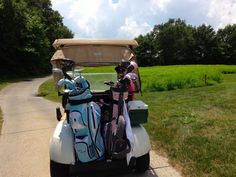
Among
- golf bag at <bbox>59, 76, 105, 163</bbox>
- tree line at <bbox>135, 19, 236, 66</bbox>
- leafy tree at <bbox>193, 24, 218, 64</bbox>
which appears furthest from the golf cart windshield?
leafy tree at <bbox>193, 24, 218, 64</bbox>

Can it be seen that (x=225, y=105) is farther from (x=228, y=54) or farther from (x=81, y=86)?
(x=228, y=54)

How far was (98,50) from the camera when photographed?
5.97 m

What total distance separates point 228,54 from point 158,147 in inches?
2650

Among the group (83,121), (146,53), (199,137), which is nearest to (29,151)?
(83,121)

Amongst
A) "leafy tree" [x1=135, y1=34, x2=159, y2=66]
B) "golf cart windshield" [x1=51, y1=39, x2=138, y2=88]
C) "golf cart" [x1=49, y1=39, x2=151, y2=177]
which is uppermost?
"golf cart windshield" [x1=51, y1=39, x2=138, y2=88]

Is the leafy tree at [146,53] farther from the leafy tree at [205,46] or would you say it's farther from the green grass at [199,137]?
the green grass at [199,137]

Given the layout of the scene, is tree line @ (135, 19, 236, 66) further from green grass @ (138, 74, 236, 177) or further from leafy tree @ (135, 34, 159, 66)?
green grass @ (138, 74, 236, 177)

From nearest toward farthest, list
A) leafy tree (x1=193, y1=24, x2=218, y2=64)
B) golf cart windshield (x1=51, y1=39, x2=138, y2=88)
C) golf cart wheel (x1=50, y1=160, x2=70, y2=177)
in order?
golf cart wheel (x1=50, y1=160, x2=70, y2=177) < golf cart windshield (x1=51, y1=39, x2=138, y2=88) < leafy tree (x1=193, y1=24, x2=218, y2=64)

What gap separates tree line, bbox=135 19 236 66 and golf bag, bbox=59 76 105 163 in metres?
61.6

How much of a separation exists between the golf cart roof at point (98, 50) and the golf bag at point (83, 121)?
1.80 m

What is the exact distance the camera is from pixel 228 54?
69.1 m

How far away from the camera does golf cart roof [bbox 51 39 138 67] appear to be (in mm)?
5859

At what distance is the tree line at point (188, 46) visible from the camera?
68.0 metres

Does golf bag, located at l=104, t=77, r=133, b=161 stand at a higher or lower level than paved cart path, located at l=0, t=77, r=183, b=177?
higher
